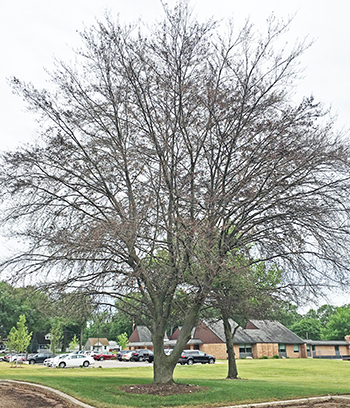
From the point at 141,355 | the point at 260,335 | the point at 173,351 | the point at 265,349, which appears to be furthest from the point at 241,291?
the point at 260,335

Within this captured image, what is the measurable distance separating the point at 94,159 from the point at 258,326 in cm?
4923

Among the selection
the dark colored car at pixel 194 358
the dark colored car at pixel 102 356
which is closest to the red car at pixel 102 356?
the dark colored car at pixel 102 356

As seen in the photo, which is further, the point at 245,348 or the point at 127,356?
the point at 245,348

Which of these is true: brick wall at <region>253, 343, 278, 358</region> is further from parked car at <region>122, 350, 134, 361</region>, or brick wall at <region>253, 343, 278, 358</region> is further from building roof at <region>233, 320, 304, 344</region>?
parked car at <region>122, 350, 134, 361</region>

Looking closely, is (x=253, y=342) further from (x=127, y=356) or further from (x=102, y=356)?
(x=102, y=356)

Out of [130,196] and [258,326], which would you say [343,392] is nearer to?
[130,196]

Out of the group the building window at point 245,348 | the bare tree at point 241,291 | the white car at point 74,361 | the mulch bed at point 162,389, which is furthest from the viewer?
the building window at point 245,348

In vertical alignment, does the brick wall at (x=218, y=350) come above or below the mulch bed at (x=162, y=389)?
above

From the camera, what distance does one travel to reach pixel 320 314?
10850 cm

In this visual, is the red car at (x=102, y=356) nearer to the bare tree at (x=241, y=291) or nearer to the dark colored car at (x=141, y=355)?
the dark colored car at (x=141, y=355)

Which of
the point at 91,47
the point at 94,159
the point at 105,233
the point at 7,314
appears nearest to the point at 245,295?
the point at 105,233

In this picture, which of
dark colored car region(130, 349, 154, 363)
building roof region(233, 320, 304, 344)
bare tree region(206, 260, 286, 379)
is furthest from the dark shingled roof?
bare tree region(206, 260, 286, 379)

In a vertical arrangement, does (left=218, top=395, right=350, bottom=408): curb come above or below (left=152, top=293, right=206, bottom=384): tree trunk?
below

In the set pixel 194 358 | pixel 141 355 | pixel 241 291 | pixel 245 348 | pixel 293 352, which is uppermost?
pixel 241 291
